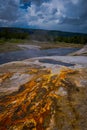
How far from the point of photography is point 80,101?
24.3 ft

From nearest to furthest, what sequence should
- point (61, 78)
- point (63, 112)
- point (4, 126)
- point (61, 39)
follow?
1. point (4, 126)
2. point (63, 112)
3. point (61, 78)
4. point (61, 39)

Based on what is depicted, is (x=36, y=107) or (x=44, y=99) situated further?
(x=44, y=99)

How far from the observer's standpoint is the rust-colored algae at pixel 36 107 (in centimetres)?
631

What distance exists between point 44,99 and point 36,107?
500 millimetres

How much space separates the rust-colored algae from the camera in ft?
20.7

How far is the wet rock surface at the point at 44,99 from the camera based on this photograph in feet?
20.9

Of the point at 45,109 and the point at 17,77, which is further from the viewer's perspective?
the point at 17,77

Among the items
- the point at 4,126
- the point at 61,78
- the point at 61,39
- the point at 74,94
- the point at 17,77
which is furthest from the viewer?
the point at 61,39

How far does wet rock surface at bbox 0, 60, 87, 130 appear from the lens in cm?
638

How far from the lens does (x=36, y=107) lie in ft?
23.1

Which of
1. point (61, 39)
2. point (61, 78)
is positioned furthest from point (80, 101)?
point (61, 39)

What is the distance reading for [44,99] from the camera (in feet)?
24.3

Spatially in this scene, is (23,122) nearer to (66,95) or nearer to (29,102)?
(29,102)

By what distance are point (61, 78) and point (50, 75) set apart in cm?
→ 59
